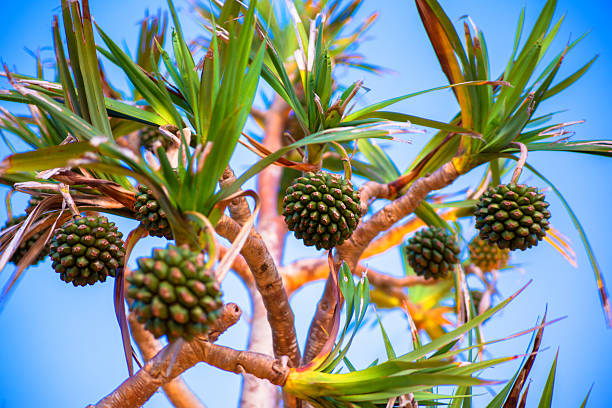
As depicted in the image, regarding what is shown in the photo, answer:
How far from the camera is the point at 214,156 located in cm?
63

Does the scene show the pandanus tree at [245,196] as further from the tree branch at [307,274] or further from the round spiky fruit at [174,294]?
the tree branch at [307,274]

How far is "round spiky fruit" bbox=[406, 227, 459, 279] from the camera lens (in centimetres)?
121

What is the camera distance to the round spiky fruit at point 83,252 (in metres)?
0.80

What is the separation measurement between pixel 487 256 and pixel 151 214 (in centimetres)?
125

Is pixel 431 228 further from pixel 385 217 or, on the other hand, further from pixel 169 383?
pixel 169 383

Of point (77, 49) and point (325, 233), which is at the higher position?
point (77, 49)

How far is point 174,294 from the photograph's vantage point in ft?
1.70

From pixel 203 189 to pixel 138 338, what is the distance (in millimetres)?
810

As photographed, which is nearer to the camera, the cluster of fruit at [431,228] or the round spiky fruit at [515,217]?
the cluster of fruit at [431,228]

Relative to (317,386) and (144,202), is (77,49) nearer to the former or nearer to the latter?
(144,202)

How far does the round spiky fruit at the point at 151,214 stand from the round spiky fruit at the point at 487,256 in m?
1.19

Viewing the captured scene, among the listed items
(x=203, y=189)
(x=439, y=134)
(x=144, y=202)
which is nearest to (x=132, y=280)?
(x=203, y=189)

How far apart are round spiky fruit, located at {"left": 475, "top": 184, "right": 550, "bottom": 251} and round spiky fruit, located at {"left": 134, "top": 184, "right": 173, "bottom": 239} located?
0.67m

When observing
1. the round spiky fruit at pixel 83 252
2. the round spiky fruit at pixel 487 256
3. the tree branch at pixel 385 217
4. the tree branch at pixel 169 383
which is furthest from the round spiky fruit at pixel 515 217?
the tree branch at pixel 169 383
